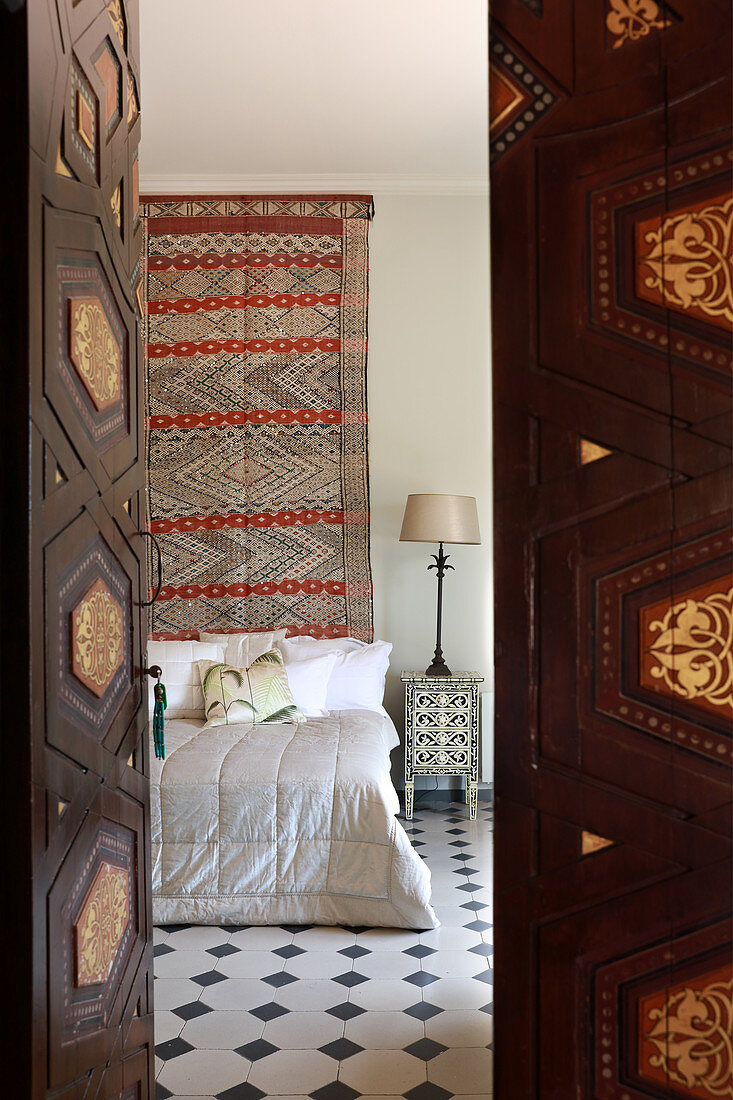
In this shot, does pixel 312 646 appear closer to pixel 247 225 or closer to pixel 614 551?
pixel 247 225

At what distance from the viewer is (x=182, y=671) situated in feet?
15.3

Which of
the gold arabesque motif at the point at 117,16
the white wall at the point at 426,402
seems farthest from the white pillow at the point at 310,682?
the gold arabesque motif at the point at 117,16

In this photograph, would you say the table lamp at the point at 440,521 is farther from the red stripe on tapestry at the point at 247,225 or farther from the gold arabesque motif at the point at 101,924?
the gold arabesque motif at the point at 101,924

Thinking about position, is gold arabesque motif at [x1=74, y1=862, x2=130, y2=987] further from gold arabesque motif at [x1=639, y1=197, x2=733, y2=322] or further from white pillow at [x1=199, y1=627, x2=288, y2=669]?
white pillow at [x1=199, y1=627, x2=288, y2=669]

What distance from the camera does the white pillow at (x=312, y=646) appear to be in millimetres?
4816

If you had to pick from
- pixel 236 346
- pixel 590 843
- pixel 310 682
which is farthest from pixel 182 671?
pixel 590 843

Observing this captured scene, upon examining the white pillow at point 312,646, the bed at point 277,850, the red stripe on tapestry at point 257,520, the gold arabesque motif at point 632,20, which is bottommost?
the bed at point 277,850

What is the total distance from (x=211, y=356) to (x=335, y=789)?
2.86 meters

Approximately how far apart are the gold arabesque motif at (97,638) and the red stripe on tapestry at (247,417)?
3496mm

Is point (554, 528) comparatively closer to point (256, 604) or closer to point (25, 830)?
point (25, 830)

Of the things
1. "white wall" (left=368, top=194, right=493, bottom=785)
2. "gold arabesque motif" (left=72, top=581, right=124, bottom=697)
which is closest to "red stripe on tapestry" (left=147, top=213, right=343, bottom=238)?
"white wall" (left=368, top=194, right=493, bottom=785)

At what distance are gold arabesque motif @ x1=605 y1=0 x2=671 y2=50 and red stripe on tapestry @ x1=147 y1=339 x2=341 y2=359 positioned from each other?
13.2 feet

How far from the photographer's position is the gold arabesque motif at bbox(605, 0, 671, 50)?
1.30 metres

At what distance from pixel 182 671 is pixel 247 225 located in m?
2.64
